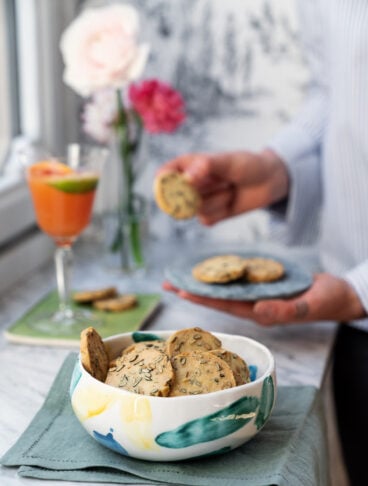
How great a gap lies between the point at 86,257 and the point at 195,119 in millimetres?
393

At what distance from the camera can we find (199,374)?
2.68 feet

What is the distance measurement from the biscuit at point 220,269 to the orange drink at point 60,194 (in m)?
0.20

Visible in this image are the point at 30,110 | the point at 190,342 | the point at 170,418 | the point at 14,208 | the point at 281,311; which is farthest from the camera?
the point at 30,110

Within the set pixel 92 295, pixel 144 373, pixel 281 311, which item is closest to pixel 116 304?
pixel 92 295

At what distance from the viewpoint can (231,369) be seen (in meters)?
0.83

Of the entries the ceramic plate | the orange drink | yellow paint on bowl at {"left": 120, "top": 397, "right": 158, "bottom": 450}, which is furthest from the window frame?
yellow paint on bowl at {"left": 120, "top": 397, "right": 158, "bottom": 450}

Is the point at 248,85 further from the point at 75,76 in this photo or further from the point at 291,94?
the point at 75,76

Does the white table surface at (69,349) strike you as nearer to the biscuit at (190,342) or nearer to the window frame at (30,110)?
the window frame at (30,110)

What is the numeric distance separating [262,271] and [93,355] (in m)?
0.47

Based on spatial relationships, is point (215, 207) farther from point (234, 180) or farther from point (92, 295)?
point (92, 295)

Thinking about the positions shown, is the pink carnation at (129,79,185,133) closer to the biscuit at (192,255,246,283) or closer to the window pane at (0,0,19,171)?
the window pane at (0,0,19,171)

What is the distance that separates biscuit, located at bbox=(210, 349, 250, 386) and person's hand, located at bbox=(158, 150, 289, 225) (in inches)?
24.3

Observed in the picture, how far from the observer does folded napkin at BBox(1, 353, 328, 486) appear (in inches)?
31.9

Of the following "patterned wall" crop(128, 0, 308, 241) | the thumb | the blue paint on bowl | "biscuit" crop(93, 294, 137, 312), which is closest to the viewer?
the blue paint on bowl
